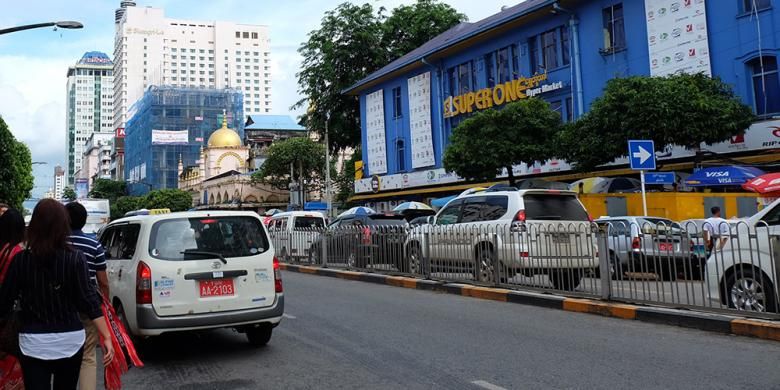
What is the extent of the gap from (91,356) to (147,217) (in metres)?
3.09

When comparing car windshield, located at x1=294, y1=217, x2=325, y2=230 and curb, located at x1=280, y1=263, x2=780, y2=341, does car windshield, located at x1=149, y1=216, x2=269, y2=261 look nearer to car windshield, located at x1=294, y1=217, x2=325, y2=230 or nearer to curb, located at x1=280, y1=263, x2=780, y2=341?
curb, located at x1=280, y1=263, x2=780, y2=341

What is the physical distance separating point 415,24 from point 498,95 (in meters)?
14.7

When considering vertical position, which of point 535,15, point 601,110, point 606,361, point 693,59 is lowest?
point 606,361

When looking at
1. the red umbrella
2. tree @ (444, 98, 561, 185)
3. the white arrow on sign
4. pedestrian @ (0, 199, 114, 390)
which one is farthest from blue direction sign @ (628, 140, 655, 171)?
pedestrian @ (0, 199, 114, 390)

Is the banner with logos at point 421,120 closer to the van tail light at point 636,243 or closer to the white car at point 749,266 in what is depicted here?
the van tail light at point 636,243

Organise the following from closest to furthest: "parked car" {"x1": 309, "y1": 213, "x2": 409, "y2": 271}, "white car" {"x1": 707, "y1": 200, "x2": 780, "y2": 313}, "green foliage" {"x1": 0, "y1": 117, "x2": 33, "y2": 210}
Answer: "white car" {"x1": 707, "y1": 200, "x2": 780, "y2": 313}, "parked car" {"x1": 309, "y1": 213, "x2": 409, "y2": 271}, "green foliage" {"x1": 0, "y1": 117, "x2": 33, "y2": 210}

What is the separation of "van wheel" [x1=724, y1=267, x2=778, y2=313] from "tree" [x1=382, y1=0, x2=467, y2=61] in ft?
122

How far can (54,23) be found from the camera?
15758 millimetres

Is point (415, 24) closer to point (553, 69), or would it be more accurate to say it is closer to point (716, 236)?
point (553, 69)

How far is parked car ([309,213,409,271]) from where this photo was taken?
14219mm

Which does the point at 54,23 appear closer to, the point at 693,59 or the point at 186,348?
the point at 186,348

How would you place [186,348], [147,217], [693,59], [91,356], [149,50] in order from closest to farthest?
1. [91,356]
2. [147,217]
3. [186,348]
4. [693,59]
5. [149,50]

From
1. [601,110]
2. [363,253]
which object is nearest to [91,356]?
[363,253]

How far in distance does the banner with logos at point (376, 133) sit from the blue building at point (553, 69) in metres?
0.07
